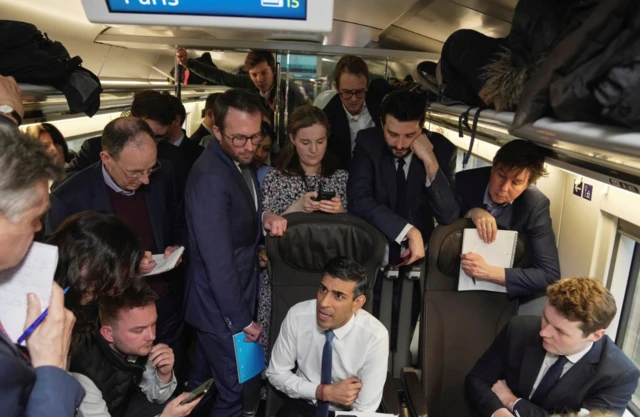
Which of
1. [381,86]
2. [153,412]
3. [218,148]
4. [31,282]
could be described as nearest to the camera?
[31,282]

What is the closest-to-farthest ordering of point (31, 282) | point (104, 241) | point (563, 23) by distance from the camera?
point (31, 282) → point (563, 23) → point (104, 241)

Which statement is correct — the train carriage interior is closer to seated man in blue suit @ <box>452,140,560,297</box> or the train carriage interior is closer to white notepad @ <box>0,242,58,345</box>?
seated man in blue suit @ <box>452,140,560,297</box>

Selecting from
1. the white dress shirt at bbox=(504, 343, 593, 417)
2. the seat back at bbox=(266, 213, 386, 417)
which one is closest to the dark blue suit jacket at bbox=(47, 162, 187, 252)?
the seat back at bbox=(266, 213, 386, 417)

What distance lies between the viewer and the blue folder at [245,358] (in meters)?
2.80

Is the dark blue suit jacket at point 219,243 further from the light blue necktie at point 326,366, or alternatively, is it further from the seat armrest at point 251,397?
the light blue necktie at point 326,366

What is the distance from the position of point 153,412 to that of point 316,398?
2.68ft

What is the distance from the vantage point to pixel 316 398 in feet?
9.11

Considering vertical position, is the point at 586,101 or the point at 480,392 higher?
the point at 586,101

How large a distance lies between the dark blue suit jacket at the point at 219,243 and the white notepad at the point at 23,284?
4.28 ft

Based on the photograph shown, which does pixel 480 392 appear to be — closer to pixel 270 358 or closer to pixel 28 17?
pixel 270 358

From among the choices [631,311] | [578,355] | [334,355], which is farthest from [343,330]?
[631,311]

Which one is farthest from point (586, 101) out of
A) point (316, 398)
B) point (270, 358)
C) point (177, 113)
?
point (177, 113)

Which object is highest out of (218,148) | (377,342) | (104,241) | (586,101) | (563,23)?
(563,23)

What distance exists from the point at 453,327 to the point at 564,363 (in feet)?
2.41
